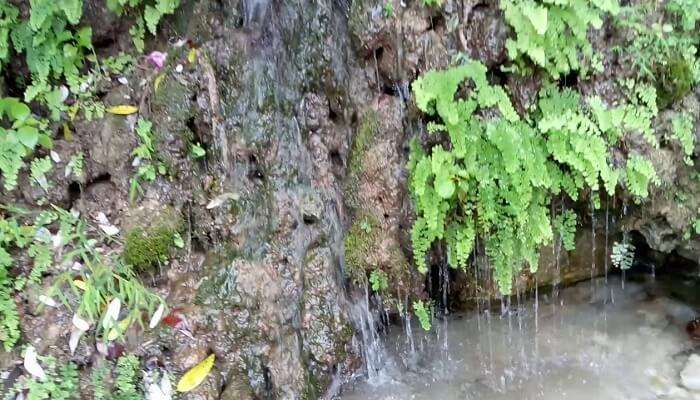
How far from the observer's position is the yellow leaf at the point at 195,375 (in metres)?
4.19

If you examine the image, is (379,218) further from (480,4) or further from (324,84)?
(480,4)

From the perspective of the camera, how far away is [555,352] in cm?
520

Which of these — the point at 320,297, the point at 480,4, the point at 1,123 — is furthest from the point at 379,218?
the point at 1,123

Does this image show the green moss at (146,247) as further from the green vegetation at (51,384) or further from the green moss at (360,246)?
the green moss at (360,246)

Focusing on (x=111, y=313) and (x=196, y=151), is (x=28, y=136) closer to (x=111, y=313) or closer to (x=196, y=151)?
(x=196, y=151)

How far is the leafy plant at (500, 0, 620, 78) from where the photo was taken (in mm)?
4395

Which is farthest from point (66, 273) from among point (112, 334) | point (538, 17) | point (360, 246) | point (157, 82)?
point (538, 17)

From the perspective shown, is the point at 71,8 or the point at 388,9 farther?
the point at 388,9

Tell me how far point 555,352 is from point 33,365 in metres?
4.25

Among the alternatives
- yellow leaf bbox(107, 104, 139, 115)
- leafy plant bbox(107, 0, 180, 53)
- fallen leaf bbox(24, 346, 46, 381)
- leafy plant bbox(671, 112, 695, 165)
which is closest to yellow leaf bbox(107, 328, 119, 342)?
fallen leaf bbox(24, 346, 46, 381)

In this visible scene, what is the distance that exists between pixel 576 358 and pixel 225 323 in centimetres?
308

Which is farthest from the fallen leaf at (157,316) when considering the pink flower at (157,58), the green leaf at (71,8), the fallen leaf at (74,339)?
the green leaf at (71,8)

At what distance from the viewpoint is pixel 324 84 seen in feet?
16.3

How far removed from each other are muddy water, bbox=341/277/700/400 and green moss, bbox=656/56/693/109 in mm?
2027
